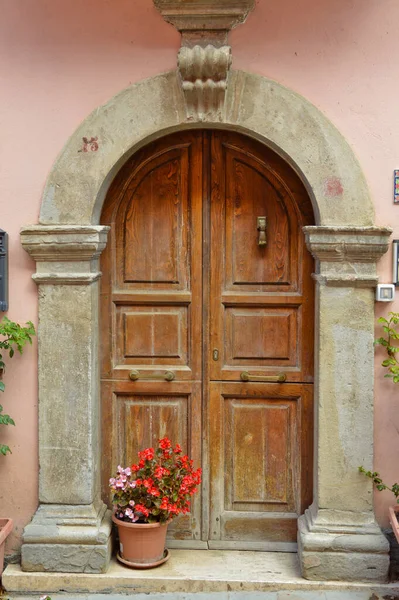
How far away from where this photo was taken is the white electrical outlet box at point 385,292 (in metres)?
4.99

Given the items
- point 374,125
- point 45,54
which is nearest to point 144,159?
point 45,54

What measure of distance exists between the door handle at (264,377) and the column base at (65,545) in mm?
1192

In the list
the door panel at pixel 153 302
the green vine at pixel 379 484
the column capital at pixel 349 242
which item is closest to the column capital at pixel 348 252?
the column capital at pixel 349 242

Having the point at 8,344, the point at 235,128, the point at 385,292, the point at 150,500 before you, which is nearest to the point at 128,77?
the point at 235,128

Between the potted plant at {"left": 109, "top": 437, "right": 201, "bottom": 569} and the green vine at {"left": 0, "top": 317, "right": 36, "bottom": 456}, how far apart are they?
69 centimetres

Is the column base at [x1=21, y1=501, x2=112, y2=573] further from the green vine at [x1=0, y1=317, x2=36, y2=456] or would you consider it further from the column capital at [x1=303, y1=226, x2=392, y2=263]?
the column capital at [x1=303, y1=226, x2=392, y2=263]

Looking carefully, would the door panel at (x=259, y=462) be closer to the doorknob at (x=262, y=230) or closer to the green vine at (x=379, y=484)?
the green vine at (x=379, y=484)

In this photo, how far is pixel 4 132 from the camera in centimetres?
511

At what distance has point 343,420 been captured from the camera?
16.6ft

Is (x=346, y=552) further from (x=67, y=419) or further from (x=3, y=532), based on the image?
(x=3, y=532)

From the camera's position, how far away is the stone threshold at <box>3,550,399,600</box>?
196 inches

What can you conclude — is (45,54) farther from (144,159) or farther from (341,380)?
(341,380)

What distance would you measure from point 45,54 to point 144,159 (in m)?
0.81

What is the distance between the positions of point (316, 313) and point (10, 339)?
1733 mm
